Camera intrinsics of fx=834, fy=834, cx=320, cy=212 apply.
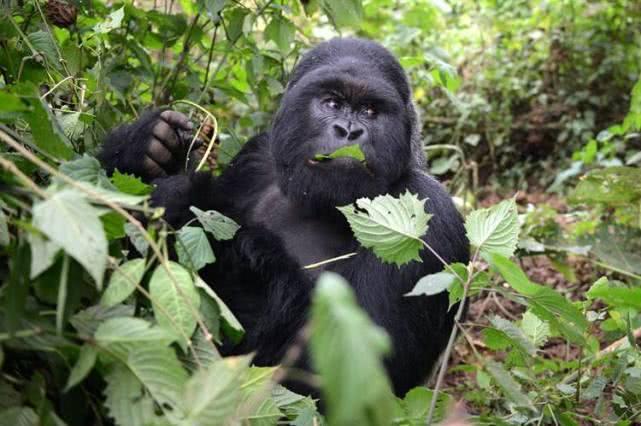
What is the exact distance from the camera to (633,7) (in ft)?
22.2

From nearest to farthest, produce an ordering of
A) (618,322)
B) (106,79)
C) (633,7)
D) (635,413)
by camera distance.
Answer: (635,413) < (618,322) < (106,79) < (633,7)

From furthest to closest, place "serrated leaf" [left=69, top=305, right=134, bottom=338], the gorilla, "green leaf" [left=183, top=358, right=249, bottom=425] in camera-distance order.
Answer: the gorilla < "serrated leaf" [left=69, top=305, right=134, bottom=338] < "green leaf" [left=183, top=358, right=249, bottom=425]

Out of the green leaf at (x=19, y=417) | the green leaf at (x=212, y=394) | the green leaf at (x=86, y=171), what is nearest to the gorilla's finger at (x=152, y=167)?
the green leaf at (x=86, y=171)

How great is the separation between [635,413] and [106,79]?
2.57 meters

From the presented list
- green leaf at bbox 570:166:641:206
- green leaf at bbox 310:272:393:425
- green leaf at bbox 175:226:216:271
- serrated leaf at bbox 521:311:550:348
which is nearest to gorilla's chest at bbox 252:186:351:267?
serrated leaf at bbox 521:311:550:348

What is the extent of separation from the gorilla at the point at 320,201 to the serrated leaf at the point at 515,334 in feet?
2.38

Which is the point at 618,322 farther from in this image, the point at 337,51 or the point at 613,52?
the point at 613,52

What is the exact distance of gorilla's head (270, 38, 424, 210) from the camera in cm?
324

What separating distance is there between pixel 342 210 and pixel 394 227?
18 centimetres

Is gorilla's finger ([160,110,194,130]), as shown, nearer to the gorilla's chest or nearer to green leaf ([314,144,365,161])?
the gorilla's chest

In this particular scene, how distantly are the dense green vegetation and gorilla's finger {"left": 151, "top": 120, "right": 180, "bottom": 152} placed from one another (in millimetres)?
212

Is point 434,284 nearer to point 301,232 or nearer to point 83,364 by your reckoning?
point 83,364

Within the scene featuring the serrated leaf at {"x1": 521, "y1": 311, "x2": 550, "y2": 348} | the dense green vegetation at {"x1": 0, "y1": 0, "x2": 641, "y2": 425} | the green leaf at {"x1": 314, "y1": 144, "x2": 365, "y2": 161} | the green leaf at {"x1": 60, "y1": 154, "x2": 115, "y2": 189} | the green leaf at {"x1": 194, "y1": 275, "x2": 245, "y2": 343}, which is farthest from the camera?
the serrated leaf at {"x1": 521, "y1": 311, "x2": 550, "y2": 348}

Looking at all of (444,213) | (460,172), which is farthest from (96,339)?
(460,172)
